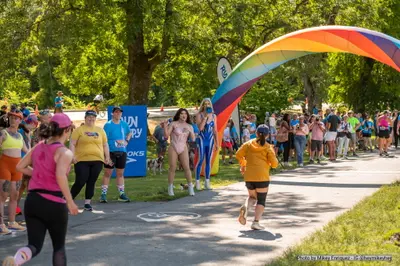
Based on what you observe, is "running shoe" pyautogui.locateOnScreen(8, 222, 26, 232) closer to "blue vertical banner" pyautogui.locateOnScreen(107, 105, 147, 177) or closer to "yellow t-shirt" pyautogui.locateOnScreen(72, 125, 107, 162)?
"yellow t-shirt" pyautogui.locateOnScreen(72, 125, 107, 162)

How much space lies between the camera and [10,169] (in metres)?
10.4

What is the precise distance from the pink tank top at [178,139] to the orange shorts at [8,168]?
14.6ft

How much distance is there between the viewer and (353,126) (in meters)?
28.3

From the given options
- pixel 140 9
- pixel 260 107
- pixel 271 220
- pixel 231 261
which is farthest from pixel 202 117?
pixel 260 107

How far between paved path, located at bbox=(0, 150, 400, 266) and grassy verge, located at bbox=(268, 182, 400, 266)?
33cm

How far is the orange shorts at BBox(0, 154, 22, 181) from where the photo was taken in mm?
10273

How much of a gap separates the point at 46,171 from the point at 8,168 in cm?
381

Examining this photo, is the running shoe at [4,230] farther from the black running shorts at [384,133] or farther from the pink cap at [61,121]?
the black running shorts at [384,133]

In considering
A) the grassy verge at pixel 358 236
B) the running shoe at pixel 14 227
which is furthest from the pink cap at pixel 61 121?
the running shoe at pixel 14 227

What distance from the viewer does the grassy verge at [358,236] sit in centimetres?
820

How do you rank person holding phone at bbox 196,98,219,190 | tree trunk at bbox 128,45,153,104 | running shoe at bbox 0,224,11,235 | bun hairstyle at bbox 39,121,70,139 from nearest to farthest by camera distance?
bun hairstyle at bbox 39,121,70,139, running shoe at bbox 0,224,11,235, person holding phone at bbox 196,98,219,190, tree trunk at bbox 128,45,153,104

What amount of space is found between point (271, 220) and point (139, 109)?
31.2 feet

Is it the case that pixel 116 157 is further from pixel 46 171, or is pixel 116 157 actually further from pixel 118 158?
pixel 46 171

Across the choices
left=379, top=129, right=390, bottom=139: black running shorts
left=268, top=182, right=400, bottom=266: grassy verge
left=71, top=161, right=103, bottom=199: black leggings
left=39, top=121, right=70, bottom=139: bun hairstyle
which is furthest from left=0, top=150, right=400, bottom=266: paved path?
left=379, top=129, right=390, bottom=139: black running shorts
